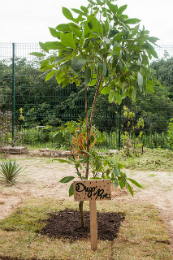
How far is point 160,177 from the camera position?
15.7ft

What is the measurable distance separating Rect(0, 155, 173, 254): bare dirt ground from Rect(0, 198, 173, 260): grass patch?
168mm

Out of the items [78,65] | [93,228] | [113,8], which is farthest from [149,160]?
[78,65]

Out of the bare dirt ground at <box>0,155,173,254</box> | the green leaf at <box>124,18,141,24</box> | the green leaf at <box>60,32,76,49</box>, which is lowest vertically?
the bare dirt ground at <box>0,155,173,254</box>

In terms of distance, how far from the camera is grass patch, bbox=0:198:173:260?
188cm

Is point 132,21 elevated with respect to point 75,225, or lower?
elevated

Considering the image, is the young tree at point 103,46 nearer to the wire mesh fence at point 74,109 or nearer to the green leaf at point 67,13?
the green leaf at point 67,13

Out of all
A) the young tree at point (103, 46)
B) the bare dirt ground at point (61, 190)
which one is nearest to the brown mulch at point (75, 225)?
the bare dirt ground at point (61, 190)

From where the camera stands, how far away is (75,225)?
243cm

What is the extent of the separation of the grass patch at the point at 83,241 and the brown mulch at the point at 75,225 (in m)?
Answer: 0.07

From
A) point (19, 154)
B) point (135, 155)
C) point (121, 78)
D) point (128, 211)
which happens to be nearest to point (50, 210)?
point (128, 211)

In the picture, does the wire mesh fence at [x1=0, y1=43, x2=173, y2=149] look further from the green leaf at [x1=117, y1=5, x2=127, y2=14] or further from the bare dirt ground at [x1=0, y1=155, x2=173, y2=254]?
the green leaf at [x1=117, y1=5, x2=127, y2=14]

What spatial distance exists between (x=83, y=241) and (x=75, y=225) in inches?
13.2

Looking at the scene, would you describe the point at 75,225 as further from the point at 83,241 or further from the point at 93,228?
the point at 93,228

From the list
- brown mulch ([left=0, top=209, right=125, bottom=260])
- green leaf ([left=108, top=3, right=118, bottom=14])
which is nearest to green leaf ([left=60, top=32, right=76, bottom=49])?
green leaf ([left=108, top=3, right=118, bottom=14])
